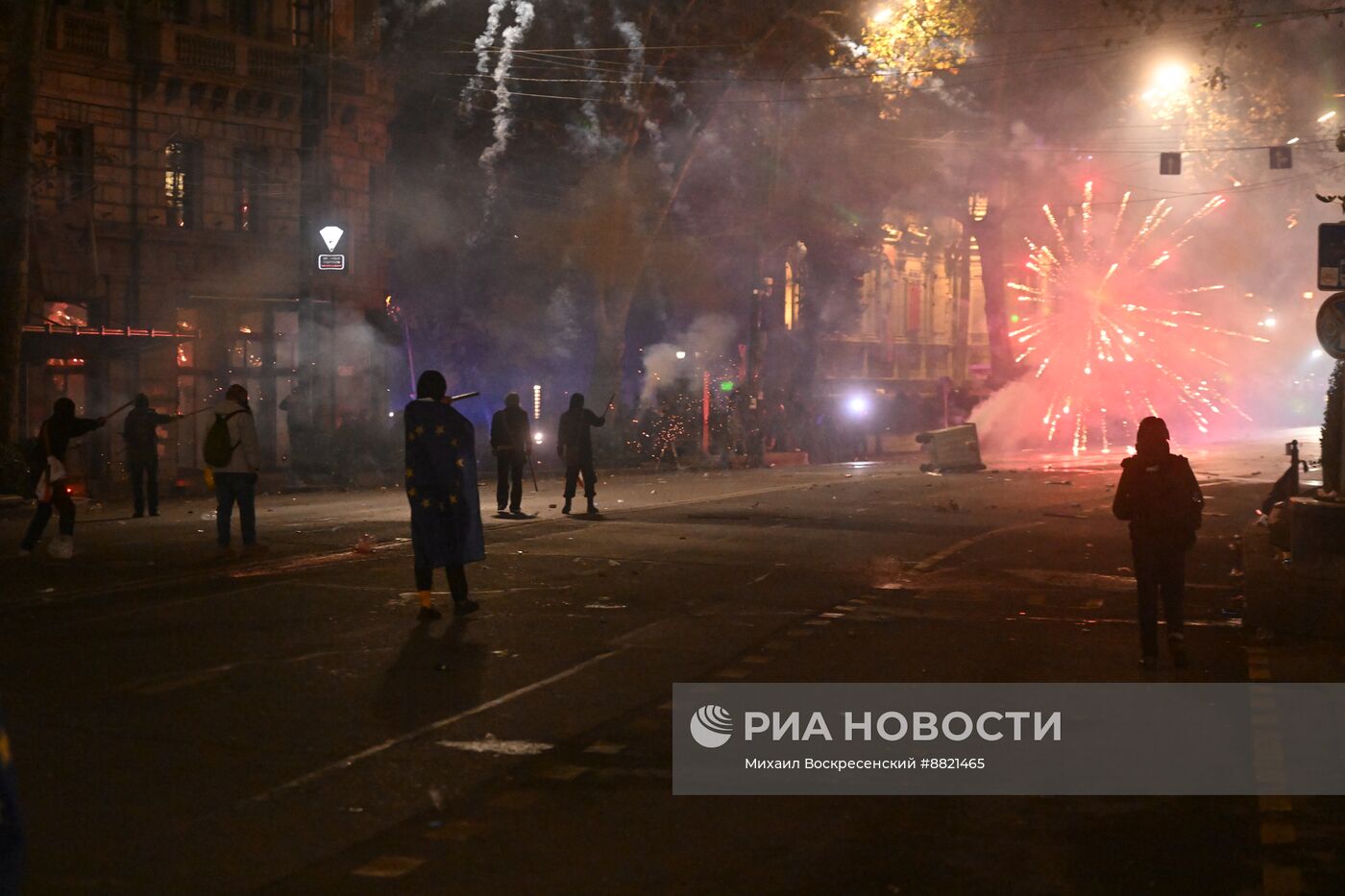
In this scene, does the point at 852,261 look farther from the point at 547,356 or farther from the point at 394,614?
the point at 394,614

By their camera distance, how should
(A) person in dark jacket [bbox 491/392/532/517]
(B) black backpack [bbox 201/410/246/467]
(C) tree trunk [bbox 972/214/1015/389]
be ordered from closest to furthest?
1. (B) black backpack [bbox 201/410/246/467]
2. (A) person in dark jacket [bbox 491/392/532/517]
3. (C) tree trunk [bbox 972/214/1015/389]

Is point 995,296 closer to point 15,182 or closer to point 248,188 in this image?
point 248,188

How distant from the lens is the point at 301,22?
119 ft

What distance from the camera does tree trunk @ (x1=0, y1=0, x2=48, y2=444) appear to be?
24.4m

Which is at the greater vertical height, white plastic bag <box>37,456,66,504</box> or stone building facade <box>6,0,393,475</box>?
stone building facade <box>6,0,393,475</box>

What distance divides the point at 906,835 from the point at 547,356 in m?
40.9

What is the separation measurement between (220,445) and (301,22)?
24586 mm

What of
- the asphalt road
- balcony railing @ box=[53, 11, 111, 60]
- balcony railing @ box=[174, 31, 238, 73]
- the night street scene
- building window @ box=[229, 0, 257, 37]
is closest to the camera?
the asphalt road

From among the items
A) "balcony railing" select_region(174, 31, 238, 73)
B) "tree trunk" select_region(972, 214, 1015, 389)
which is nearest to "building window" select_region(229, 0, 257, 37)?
"balcony railing" select_region(174, 31, 238, 73)

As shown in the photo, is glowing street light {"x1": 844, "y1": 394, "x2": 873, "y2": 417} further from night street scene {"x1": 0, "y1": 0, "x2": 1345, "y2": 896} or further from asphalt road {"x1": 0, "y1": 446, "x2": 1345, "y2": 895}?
asphalt road {"x1": 0, "y1": 446, "x2": 1345, "y2": 895}

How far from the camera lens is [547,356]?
46.3 meters

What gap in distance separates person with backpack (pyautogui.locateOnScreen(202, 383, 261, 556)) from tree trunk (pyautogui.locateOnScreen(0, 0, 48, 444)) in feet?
39.6

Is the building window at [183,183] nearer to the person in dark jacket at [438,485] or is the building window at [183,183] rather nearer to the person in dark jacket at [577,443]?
the person in dark jacket at [577,443]

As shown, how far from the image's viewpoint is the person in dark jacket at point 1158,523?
9578mm
